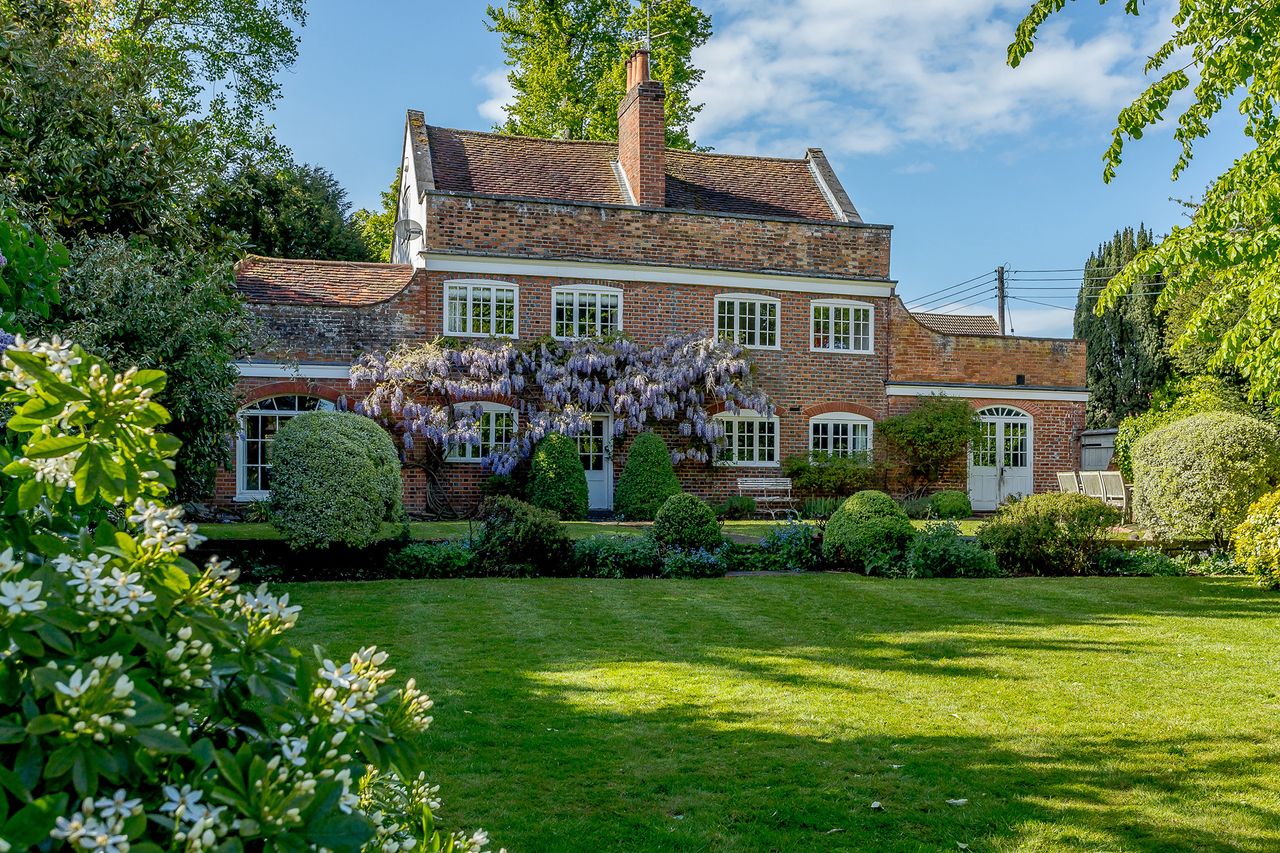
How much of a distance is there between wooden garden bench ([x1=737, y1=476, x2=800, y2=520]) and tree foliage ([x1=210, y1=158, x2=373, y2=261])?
15.2 meters

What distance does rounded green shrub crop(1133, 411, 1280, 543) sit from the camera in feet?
45.3

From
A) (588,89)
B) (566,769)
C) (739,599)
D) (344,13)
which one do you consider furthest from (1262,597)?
(588,89)

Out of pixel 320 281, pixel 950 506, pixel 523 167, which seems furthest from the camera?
pixel 523 167

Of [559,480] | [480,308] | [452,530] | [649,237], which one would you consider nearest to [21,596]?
[452,530]

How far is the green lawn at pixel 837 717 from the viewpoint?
14.2ft

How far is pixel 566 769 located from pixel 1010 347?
2119cm

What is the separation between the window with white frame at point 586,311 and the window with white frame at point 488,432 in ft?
6.73

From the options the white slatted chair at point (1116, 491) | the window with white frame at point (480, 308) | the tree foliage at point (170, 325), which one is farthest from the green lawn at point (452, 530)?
the window with white frame at point (480, 308)

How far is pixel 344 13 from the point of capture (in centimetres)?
1469

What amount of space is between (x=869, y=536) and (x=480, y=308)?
11.0 m

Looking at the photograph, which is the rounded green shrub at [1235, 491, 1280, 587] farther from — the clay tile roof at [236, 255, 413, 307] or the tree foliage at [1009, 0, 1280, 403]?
the clay tile roof at [236, 255, 413, 307]

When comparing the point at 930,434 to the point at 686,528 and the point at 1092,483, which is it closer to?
the point at 1092,483

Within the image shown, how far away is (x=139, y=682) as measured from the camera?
1562 millimetres

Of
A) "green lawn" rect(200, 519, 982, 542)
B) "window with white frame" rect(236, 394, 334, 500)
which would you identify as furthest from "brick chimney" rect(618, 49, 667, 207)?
"window with white frame" rect(236, 394, 334, 500)
